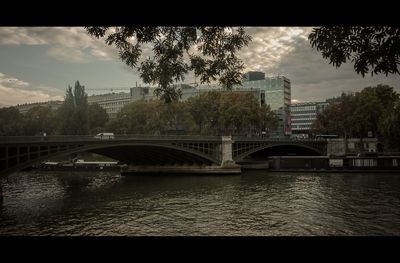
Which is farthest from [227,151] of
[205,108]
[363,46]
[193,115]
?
[363,46]

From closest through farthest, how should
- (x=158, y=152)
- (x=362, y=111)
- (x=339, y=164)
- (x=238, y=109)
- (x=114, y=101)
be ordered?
(x=158, y=152), (x=339, y=164), (x=362, y=111), (x=238, y=109), (x=114, y=101)

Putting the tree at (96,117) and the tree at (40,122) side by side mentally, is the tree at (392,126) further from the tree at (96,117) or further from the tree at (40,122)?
the tree at (40,122)

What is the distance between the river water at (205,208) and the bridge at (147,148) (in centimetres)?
354

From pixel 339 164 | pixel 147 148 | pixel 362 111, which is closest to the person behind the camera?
pixel 147 148

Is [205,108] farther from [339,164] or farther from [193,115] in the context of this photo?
[339,164]

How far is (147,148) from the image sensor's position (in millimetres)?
44406

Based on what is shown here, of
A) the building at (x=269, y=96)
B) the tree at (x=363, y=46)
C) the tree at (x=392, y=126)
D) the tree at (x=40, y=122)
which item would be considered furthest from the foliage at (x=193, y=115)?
the tree at (x=363, y=46)

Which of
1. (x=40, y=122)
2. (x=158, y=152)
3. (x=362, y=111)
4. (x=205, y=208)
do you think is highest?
(x=362, y=111)

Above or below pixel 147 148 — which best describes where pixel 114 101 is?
above

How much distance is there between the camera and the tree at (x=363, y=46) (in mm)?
6461

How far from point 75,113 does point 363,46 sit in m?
61.0

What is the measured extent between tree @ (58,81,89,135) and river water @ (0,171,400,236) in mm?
23442
